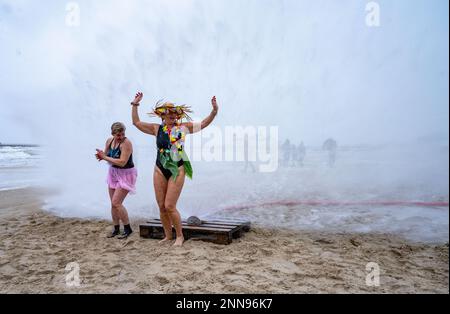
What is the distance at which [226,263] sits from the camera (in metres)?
4.26

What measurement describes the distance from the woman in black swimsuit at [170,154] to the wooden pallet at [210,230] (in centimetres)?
30

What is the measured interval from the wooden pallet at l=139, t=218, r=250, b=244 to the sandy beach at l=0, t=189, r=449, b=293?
13cm

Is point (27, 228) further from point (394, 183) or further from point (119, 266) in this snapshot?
point (394, 183)

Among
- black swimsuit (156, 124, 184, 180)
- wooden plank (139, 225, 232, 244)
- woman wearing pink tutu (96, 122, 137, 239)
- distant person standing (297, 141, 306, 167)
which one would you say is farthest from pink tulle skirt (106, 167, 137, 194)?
distant person standing (297, 141, 306, 167)

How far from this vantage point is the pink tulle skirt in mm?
5411

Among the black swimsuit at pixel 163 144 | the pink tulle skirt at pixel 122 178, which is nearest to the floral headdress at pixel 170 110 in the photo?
the black swimsuit at pixel 163 144

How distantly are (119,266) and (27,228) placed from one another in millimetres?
2985

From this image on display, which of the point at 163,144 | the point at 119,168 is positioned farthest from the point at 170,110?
the point at 119,168

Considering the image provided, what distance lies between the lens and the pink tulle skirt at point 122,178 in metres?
5.41

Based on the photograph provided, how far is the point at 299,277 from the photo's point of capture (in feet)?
12.4

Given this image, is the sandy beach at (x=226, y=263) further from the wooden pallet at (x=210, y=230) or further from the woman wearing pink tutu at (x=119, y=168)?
the woman wearing pink tutu at (x=119, y=168)

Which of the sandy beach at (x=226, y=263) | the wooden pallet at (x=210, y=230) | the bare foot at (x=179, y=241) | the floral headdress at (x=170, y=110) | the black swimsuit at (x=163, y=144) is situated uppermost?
the floral headdress at (x=170, y=110)

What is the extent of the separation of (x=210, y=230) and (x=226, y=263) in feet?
3.06
